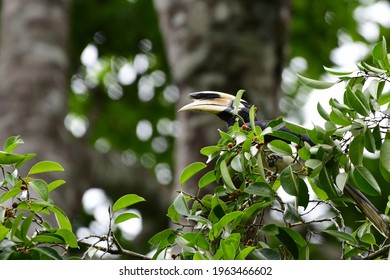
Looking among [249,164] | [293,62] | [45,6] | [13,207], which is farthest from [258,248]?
[293,62]

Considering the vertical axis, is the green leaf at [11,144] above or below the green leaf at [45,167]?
above

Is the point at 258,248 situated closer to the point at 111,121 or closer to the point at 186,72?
the point at 186,72

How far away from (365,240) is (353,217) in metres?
3.71

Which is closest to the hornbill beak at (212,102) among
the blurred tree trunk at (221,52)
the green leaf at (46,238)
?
the blurred tree trunk at (221,52)

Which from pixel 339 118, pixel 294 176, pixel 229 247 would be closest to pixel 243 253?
pixel 229 247

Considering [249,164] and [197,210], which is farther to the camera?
[197,210]

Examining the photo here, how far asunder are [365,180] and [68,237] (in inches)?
26.7

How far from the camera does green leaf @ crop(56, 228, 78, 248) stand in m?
1.84

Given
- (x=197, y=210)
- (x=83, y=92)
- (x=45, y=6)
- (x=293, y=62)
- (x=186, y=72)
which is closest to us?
(x=197, y=210)

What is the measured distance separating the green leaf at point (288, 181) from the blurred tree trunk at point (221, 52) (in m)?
2.22

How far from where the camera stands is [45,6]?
4820 millimetres

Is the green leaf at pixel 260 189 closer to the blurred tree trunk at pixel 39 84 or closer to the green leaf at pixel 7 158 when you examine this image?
the green leaf at pixel 7 158

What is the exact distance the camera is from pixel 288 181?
1855mm

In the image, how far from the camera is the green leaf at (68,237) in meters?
1.84
